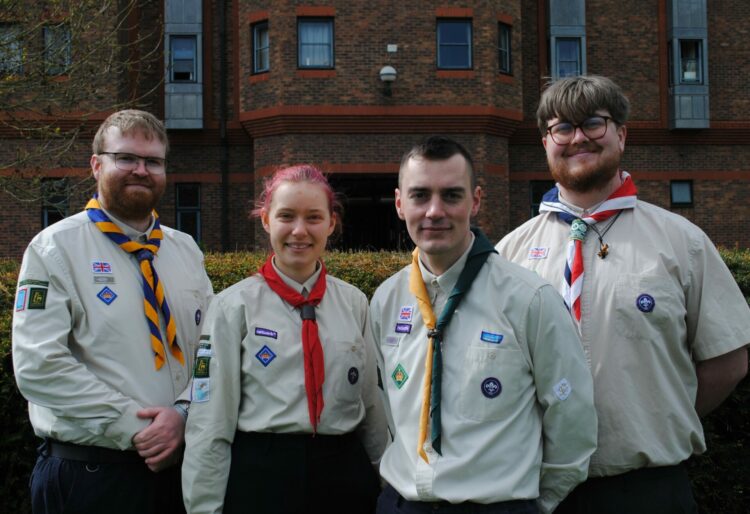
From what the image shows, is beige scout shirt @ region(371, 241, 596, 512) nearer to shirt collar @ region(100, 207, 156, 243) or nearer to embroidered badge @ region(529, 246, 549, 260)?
embroidered badge @ region(529, 246, 549, 260)

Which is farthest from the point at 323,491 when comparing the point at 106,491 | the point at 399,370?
the point at 106,491

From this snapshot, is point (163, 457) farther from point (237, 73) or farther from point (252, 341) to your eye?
point (237, 73)

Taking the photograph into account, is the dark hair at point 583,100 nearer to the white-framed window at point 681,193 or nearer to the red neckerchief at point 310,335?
the red neckerchief at point 310,335

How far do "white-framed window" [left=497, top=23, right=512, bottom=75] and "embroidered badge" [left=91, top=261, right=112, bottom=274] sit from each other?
57.9 ft

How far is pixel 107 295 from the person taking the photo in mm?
3383

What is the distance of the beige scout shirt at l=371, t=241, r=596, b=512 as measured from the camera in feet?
8.71

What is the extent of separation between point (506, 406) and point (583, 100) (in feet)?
4.35

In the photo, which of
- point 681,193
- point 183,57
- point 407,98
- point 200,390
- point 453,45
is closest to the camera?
point 200,390

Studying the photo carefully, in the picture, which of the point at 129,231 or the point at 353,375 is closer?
the point at 353,375

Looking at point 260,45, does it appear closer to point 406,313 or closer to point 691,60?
point 691,60

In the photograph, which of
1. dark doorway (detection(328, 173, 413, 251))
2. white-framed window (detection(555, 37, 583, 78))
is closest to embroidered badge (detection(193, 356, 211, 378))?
dark doorway (detection(328, 173, 413, 251))

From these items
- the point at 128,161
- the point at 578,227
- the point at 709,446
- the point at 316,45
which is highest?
the point at 316,45

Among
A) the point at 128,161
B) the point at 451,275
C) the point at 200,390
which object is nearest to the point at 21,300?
the point at 128,161

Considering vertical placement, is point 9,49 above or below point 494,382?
above
